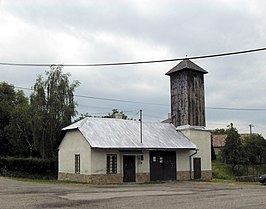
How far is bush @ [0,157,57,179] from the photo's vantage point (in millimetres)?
36594

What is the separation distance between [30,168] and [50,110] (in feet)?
18.9

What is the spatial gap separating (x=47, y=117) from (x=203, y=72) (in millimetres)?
15106

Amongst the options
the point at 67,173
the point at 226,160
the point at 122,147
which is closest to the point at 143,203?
the point at 122,147

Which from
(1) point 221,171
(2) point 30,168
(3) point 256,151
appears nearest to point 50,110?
(2) point 30,168

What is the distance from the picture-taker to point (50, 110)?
3928 centimetres

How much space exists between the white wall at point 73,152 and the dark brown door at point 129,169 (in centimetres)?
293

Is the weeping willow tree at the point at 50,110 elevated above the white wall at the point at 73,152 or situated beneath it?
elevated above

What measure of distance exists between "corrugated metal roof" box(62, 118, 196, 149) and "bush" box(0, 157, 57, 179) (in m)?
6.06

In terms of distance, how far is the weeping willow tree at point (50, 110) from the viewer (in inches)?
1534

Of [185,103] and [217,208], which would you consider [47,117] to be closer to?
[185,103]

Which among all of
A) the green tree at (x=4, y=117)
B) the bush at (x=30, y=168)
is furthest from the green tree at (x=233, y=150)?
the green tree at (x=4, y=117)

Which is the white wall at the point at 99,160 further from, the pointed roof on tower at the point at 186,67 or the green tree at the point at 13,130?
the green tree at the point at 13,130

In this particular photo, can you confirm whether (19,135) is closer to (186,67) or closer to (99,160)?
(99,160)

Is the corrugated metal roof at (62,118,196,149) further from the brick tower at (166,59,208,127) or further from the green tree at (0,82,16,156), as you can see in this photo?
the green tree at (0,82,16,156)
